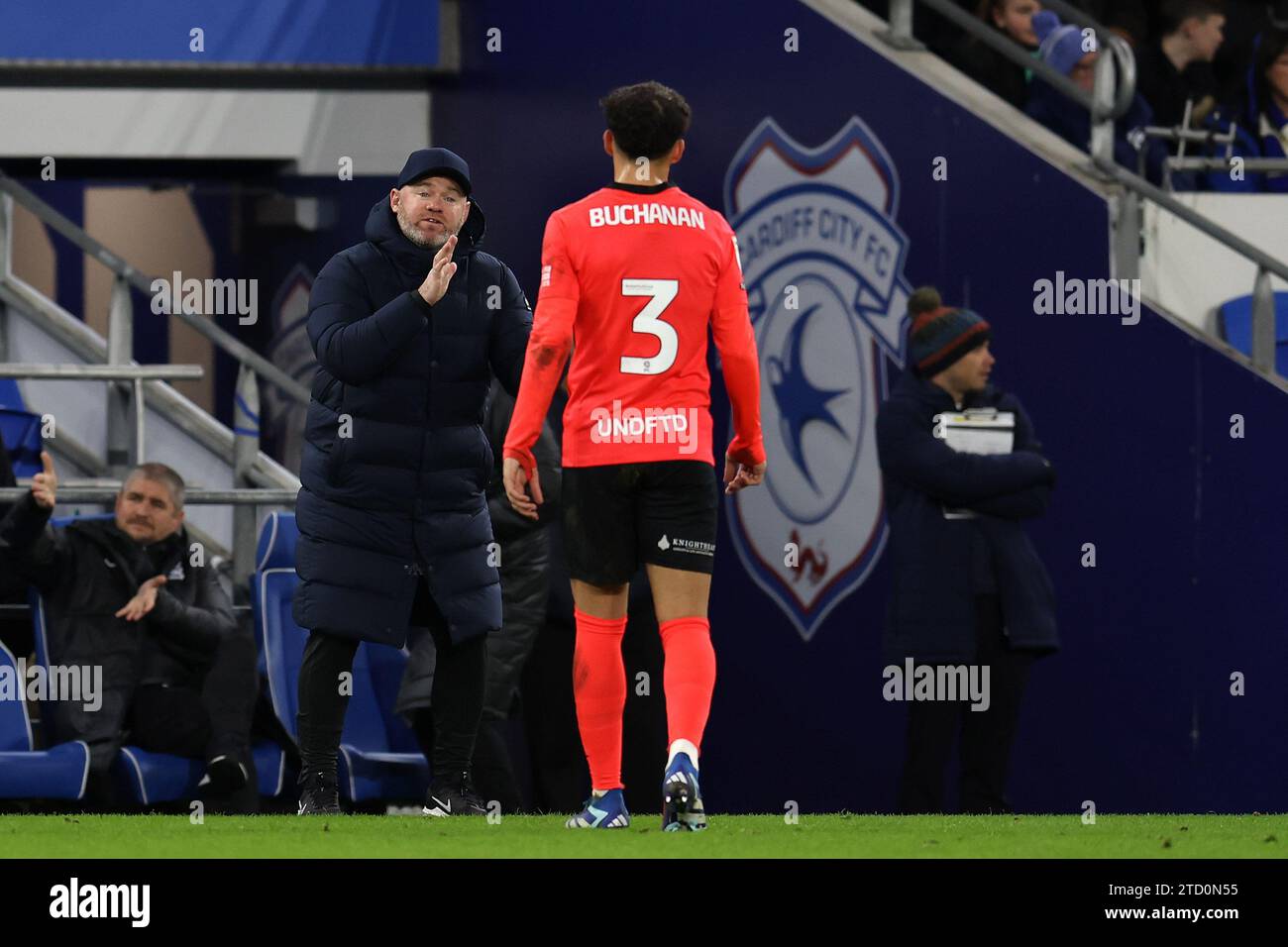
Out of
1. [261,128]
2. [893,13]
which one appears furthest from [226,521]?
[893,13]

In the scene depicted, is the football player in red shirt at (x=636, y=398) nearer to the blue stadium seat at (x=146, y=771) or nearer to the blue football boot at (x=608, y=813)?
the blue football boot at (x=608, y=813)

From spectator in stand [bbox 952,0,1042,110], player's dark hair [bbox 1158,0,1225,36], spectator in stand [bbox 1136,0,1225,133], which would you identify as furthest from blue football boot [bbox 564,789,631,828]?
player's dark hair [bbox 1158,0,1225,36]

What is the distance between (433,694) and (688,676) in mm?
1210

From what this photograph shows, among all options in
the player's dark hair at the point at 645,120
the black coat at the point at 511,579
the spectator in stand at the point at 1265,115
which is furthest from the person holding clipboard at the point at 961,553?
the player's dark hair at the point at 645,120

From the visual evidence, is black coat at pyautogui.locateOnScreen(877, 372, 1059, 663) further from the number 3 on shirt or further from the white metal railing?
the number 3 on shirt

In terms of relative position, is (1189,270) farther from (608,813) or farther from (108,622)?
(608,813)

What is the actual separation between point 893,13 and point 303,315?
4116mm

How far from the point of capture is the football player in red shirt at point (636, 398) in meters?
6.80

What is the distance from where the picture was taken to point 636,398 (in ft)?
22.4

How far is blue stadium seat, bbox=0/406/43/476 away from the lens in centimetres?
1110

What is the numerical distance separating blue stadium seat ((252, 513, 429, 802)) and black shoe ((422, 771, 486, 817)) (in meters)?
2.73

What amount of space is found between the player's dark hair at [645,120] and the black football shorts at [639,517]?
2.60 feet

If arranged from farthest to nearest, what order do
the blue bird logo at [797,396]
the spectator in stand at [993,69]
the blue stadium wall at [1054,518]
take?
the spectator in stand at [993,69] < the blue bird logo at [797,396] < the blue stadium wall at [1054,518]
